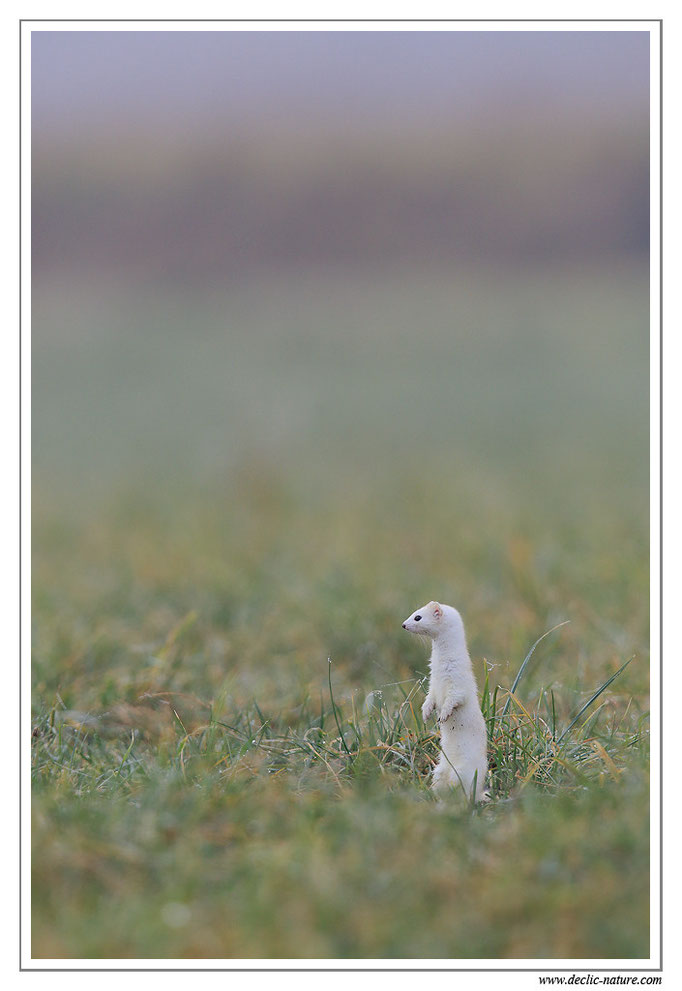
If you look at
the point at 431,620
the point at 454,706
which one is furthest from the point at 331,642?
the point at 454,706

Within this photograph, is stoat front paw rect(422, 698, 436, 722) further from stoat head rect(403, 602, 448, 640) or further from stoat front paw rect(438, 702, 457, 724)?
stoat head rect(403, 602, 448, 640)

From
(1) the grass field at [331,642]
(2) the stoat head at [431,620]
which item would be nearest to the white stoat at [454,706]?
(2) the stoat head at [431,620]

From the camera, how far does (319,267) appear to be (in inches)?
701

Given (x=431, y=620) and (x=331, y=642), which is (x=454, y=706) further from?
(x=331, y=642)

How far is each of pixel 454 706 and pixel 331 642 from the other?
82.8 inches

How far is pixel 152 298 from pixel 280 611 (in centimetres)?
1180

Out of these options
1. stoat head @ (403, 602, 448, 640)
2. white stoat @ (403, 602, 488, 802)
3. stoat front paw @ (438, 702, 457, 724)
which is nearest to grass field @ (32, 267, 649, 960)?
white stoat @ (403, 602, 488, 802)

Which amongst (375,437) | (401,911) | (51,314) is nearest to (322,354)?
(375,437)

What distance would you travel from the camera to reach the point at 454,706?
3.40 meters

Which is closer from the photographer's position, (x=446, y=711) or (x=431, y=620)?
Result: (x=446, y=711)

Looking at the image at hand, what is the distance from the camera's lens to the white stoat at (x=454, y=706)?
335cm
